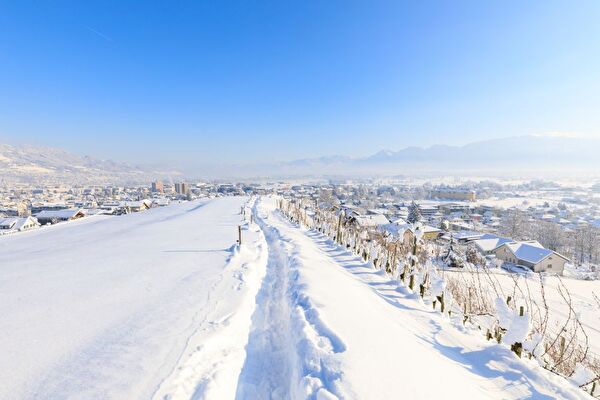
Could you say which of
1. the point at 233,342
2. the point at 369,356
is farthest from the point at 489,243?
the point at 233,342

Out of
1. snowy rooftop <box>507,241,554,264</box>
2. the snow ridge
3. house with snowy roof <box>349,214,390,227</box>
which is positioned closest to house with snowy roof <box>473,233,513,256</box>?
snowy rooftop <box>507,241,554,264</box>

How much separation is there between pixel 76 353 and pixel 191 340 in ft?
2.99

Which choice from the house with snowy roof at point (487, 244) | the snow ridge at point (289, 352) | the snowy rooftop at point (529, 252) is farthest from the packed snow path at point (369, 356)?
the house with snowy roof at point (487, 244)

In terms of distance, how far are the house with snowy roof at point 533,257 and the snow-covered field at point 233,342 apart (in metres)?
19.5

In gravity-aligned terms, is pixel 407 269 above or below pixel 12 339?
below

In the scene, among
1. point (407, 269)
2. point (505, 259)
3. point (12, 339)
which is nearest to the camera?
point (12, 339)

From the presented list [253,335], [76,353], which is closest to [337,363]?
[253,335]

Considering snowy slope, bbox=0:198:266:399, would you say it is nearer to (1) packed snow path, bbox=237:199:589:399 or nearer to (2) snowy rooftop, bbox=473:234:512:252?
(1) packed snow path, bbox=237:199:589:399

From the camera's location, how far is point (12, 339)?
2.61 metres

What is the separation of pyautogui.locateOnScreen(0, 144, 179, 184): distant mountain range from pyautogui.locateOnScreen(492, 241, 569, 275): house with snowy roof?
14283cm

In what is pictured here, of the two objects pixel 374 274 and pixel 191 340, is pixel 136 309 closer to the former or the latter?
pixel 191 340

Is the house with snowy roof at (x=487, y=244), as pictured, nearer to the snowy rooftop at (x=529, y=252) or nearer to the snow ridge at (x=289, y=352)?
the snowy rooftop at (x=529, y=252)

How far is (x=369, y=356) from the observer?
2.40 m

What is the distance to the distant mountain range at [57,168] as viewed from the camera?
117312mm
